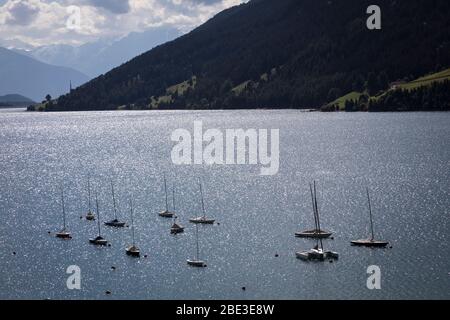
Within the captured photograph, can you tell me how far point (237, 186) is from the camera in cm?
16975

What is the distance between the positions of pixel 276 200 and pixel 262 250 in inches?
1662

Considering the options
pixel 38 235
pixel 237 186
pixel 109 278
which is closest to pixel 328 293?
pixel 109 278

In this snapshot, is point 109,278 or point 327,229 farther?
point 327,229
